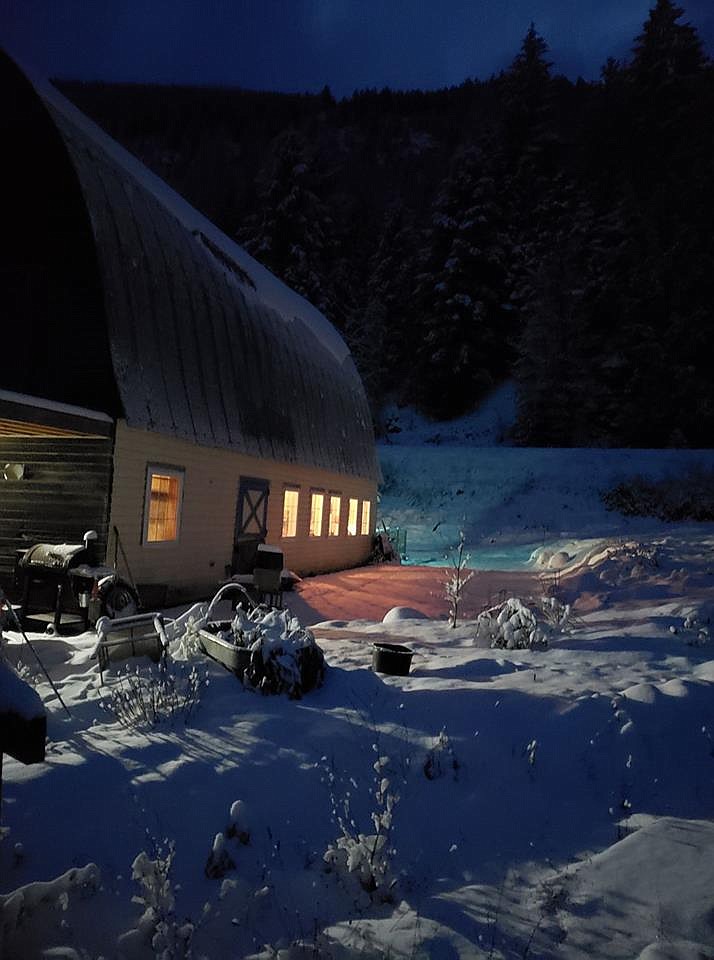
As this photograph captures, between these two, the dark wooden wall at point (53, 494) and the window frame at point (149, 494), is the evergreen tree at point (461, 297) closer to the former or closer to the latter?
the window frame at point (149, 494)

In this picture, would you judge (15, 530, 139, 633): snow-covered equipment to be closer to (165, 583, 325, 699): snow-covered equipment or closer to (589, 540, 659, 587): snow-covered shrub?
(165, 583, 325, 699): snow-covered equipment

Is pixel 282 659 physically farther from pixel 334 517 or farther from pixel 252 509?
pixel 334 517

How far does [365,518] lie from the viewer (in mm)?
22703

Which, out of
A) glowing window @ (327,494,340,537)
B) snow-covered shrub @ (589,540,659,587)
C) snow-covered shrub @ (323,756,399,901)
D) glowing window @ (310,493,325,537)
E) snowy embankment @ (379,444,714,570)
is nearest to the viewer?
snow-covered shrub @ (323,756,399,901)

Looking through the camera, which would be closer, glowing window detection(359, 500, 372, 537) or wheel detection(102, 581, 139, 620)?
wheel detection(102, 581, 139, 620)

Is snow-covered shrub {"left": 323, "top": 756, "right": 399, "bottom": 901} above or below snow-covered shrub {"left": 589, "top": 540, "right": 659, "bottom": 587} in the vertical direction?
below

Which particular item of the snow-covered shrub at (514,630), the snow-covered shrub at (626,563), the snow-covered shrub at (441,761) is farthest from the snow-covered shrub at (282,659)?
the snow-covered shrub at (626,563)

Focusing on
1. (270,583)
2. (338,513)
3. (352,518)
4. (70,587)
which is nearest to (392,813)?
(70,587)

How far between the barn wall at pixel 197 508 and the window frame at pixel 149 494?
5 centimetres

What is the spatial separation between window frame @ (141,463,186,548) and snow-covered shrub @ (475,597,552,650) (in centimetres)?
648

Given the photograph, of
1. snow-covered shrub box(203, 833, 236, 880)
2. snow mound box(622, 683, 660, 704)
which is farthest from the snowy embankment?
snow-covered shrub box(203, 833, 236, 880)

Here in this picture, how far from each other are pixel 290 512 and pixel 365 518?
6.57 metres

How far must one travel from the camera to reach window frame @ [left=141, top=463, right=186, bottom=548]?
35.2 ft

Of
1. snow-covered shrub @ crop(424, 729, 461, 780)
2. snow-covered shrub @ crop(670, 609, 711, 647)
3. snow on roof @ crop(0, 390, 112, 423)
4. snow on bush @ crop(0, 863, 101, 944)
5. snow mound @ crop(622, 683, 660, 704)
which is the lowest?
snow on bush @ crop(0, 863, 101, 944)
